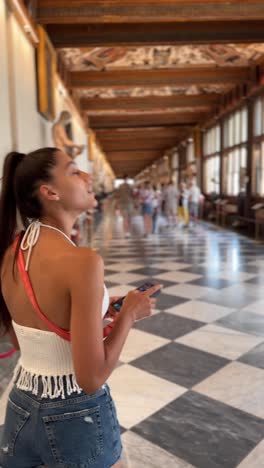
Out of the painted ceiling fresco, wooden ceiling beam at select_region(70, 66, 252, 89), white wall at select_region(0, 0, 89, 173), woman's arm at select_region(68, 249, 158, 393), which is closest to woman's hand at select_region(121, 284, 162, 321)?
woman's arm at select_region(68, 249, 158, 393)

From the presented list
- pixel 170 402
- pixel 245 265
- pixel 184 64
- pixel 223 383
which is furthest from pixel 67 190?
pixel 184 64

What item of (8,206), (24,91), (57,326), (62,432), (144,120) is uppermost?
(144,120)

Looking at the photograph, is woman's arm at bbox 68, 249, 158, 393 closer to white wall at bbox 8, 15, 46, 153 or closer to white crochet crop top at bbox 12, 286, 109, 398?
white crochet crop top at bbox 12, 286, 109, 398

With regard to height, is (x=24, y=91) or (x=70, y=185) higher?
(x=24, y=91)

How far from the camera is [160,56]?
30.0 feet

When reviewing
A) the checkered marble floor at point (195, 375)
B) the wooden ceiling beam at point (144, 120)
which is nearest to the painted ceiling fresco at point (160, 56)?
the checkered marble floor at point (195, 375)

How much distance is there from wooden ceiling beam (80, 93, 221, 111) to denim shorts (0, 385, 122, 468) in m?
12.6

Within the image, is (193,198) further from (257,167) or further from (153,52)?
(153,52)

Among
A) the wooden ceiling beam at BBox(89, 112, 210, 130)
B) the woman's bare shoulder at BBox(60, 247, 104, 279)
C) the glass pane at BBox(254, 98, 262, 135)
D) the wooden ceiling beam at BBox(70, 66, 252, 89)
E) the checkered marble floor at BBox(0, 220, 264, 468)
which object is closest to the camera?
the woman's bare shoulder at BBox(60, 247, 104, 279)

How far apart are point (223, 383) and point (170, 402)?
389 mm

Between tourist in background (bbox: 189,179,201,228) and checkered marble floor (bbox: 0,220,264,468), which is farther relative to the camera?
tourist in background (bbox: 189,179,201,228)

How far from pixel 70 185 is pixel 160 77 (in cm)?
986

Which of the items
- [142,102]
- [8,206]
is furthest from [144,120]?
[8,206]

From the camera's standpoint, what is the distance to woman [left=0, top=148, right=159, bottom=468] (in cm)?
89
